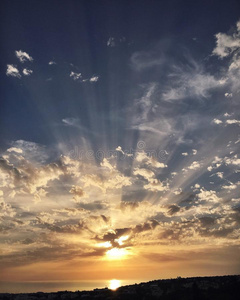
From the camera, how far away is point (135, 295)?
2030 inches

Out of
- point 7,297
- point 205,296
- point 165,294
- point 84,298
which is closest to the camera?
point 205,296

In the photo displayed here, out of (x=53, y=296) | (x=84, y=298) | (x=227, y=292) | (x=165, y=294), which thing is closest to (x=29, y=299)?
(x=53, y=296)

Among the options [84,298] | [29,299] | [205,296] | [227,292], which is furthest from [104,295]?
[227,292]

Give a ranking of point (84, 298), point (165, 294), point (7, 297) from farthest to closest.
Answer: point (7, 297) → point (84, 298) → point (165, 294)

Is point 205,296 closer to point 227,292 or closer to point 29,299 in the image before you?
point 227,292

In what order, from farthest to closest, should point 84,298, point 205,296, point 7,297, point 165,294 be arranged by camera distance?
point 7,297
point 84,298
point 165,294
point 205,296

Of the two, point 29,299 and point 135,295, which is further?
point 29,299

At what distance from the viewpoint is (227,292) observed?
148ft

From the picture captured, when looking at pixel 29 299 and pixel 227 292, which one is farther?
pixel 29 299

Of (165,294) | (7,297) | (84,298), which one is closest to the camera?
(165,294)

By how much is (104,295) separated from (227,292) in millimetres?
25955

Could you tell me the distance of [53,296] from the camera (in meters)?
57.8

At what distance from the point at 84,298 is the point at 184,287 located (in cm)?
2218

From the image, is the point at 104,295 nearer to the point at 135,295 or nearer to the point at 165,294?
the point at 135,295
